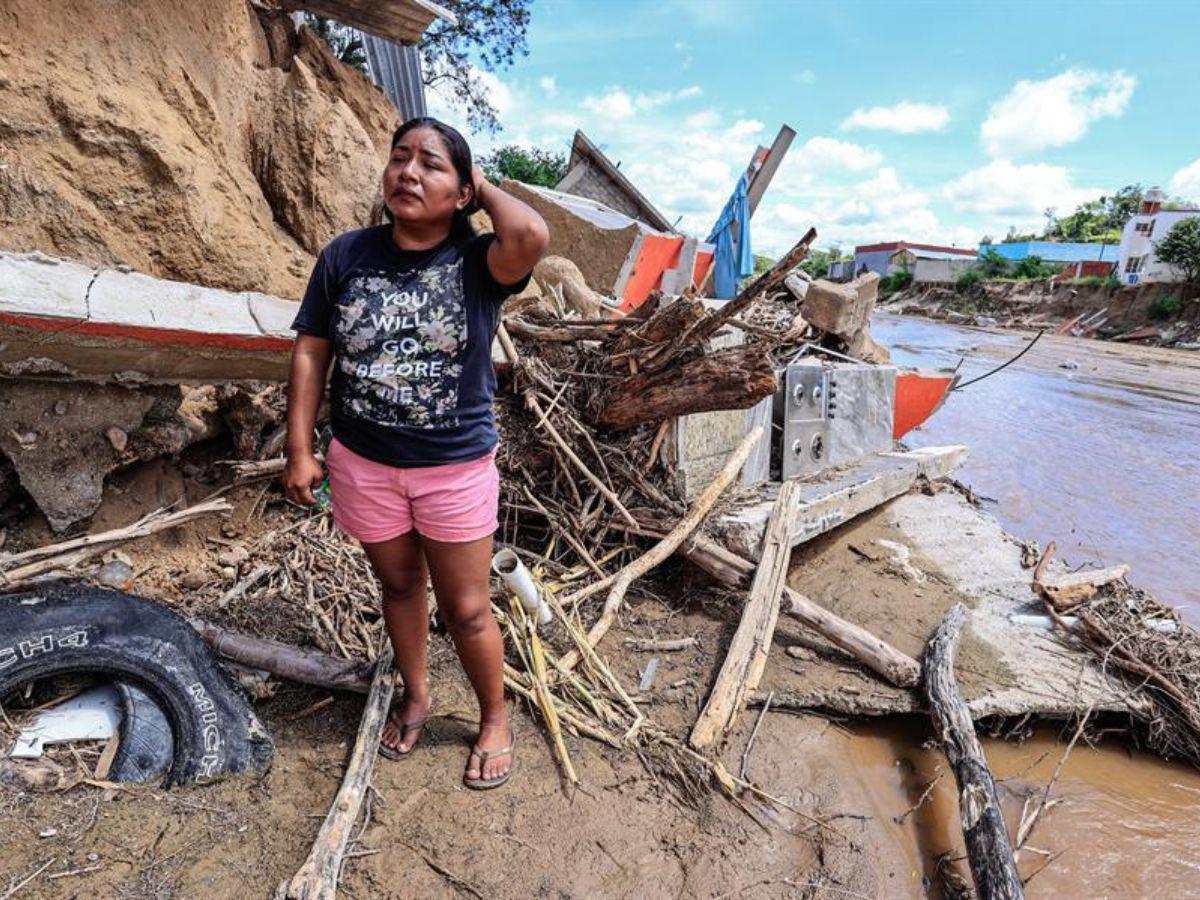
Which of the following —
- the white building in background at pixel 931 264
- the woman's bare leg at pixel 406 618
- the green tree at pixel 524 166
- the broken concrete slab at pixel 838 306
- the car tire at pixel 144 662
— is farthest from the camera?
the white building in background at pixel 931 264

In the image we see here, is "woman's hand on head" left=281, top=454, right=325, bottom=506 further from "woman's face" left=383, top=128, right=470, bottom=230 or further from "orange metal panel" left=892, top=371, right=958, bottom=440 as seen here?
"orange metal panel" left=892, top=371, right=958, bottom=440

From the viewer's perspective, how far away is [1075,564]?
5680mm

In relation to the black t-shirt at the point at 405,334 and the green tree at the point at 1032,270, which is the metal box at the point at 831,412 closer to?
the black t-shirt at the point at 405,334

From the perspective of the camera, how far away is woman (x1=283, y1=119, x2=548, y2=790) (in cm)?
182

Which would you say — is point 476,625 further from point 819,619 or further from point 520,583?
point 819,619

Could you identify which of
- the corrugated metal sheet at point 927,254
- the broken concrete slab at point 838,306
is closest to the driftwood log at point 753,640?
the broken concrete slab at point 838,306

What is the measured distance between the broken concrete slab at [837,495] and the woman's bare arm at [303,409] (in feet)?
7.83

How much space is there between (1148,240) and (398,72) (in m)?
38.4

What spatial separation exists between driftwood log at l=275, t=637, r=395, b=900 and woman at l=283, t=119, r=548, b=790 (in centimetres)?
63


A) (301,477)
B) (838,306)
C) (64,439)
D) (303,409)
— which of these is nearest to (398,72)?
(838,306)

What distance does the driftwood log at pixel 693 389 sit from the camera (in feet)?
10.6

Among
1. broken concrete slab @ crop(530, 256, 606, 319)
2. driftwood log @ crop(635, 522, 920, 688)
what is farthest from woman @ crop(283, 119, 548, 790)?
broken concrete slab @ crop(530, 256, 606, 319)

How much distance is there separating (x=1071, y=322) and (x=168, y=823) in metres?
36.5

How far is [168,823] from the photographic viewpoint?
1920 mm
